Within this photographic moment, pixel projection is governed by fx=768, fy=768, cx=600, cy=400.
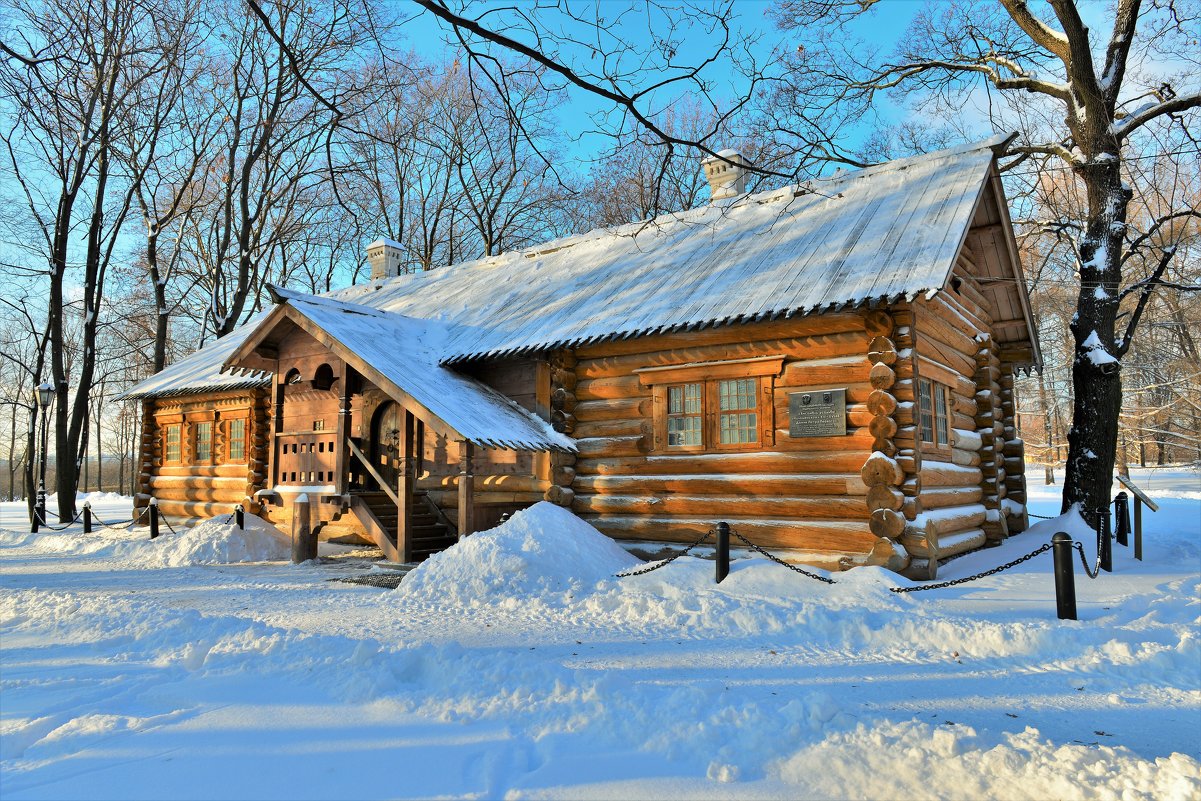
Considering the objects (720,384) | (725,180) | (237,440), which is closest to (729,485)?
(720,384)

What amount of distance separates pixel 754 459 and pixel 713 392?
1.20 m

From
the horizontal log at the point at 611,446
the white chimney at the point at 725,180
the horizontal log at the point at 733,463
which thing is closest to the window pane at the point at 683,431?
the horizontal log at the point at 733,463

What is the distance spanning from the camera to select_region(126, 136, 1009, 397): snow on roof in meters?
10.3

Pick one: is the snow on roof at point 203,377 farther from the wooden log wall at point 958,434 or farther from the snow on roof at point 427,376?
the wooden log wall at point 958,434

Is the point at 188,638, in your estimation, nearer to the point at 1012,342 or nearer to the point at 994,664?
the point at 994,664

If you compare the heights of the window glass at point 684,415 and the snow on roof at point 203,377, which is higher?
the snow on roof at point 203,377

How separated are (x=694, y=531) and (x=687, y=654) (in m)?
5.20

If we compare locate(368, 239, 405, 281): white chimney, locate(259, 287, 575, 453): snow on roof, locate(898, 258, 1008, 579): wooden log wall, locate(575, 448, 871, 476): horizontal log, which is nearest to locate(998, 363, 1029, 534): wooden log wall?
locate(898, 258, 1008, 579): wooden log wall

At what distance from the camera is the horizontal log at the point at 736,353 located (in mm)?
10422

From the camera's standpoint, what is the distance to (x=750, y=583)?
8766 mm

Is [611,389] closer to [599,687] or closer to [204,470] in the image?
[599,687]

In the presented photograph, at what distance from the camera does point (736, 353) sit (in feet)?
36.8

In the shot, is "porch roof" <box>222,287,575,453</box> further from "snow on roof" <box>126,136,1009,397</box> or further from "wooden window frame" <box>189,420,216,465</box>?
"wooden window frame" <box>189,420,216,465</box>

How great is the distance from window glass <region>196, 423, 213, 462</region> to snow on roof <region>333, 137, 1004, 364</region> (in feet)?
23.8
